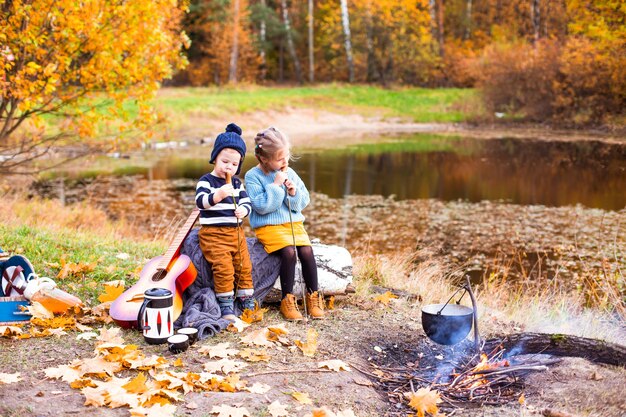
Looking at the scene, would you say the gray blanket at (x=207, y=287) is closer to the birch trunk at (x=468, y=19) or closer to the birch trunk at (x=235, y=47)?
the birch trunk at (x=235, y=47)

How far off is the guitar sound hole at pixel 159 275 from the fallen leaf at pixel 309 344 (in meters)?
1.23

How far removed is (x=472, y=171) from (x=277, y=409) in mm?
17289

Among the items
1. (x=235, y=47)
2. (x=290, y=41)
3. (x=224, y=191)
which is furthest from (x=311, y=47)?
(x=224, y=191)

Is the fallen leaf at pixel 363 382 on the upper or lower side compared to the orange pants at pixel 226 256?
lower

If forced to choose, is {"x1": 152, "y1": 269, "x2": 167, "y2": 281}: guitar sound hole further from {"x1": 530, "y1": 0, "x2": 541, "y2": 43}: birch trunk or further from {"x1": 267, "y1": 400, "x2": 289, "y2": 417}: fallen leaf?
{"x1": 530, "y1": 0, "x2": 541, "y2": 43}: birch trunk

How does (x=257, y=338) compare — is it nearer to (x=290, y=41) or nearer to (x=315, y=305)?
(x=315, y=305)

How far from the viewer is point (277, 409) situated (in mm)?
4121

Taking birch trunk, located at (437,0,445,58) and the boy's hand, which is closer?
the boy's hand

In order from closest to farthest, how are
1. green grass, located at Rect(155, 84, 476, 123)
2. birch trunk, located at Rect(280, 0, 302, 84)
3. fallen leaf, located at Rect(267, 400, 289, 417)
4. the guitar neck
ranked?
1. fallen leaf, located at Rect(267, 400, 289, 417)
2. the guitar neck
3. green grass, located at Rect(155, 84, 476, 123)
4. birch trunk, located at Rect(280, 0, 302, 84)

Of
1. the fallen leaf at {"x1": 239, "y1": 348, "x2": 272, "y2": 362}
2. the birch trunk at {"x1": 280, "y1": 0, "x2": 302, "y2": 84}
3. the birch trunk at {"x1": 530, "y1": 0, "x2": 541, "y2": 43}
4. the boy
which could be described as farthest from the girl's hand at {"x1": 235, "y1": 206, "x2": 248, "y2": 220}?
the birch trunk at {"x1": 280, "y1": 0, "x2": 302, "y2": 84}

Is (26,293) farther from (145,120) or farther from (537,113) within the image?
(537,113)

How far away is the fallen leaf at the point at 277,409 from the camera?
4.08m

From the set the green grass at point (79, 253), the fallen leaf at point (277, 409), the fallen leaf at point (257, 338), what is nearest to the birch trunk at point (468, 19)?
the green grass at point (79, 253)

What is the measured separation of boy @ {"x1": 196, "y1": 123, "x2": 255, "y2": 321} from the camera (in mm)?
5602
